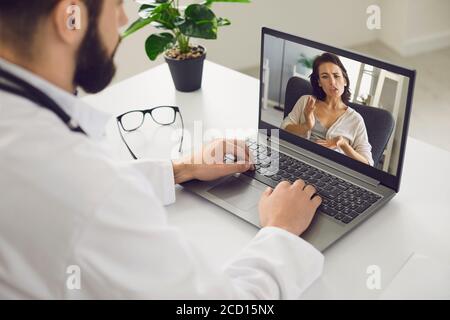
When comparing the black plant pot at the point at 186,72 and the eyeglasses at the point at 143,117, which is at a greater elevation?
the black plant pot at the point at 186,72

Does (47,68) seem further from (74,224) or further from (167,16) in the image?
(167,16)

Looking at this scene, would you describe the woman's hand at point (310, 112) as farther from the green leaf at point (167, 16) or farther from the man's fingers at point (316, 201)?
the green leaf at point (167, 16)

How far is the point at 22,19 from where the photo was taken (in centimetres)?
66

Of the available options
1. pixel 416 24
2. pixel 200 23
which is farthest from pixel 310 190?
pixel 416 24

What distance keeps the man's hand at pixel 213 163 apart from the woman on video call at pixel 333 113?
0.16 meters

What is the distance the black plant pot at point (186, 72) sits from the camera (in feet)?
4.72

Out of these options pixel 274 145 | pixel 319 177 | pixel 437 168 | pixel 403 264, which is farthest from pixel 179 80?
pixel 403 264

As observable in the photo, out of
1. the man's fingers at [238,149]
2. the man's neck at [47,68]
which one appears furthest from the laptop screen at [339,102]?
the man's neck at [47,68]

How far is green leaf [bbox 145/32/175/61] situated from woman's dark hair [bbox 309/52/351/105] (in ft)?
1.64

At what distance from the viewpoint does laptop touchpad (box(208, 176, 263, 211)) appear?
39.9 inches

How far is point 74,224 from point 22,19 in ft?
0.88

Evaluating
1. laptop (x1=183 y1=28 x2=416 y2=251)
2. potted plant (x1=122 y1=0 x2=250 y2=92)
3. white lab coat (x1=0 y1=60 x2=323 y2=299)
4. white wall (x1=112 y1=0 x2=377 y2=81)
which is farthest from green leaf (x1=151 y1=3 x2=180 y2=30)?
white wall (x1=112 y1=0 x2=377 y2=81)
